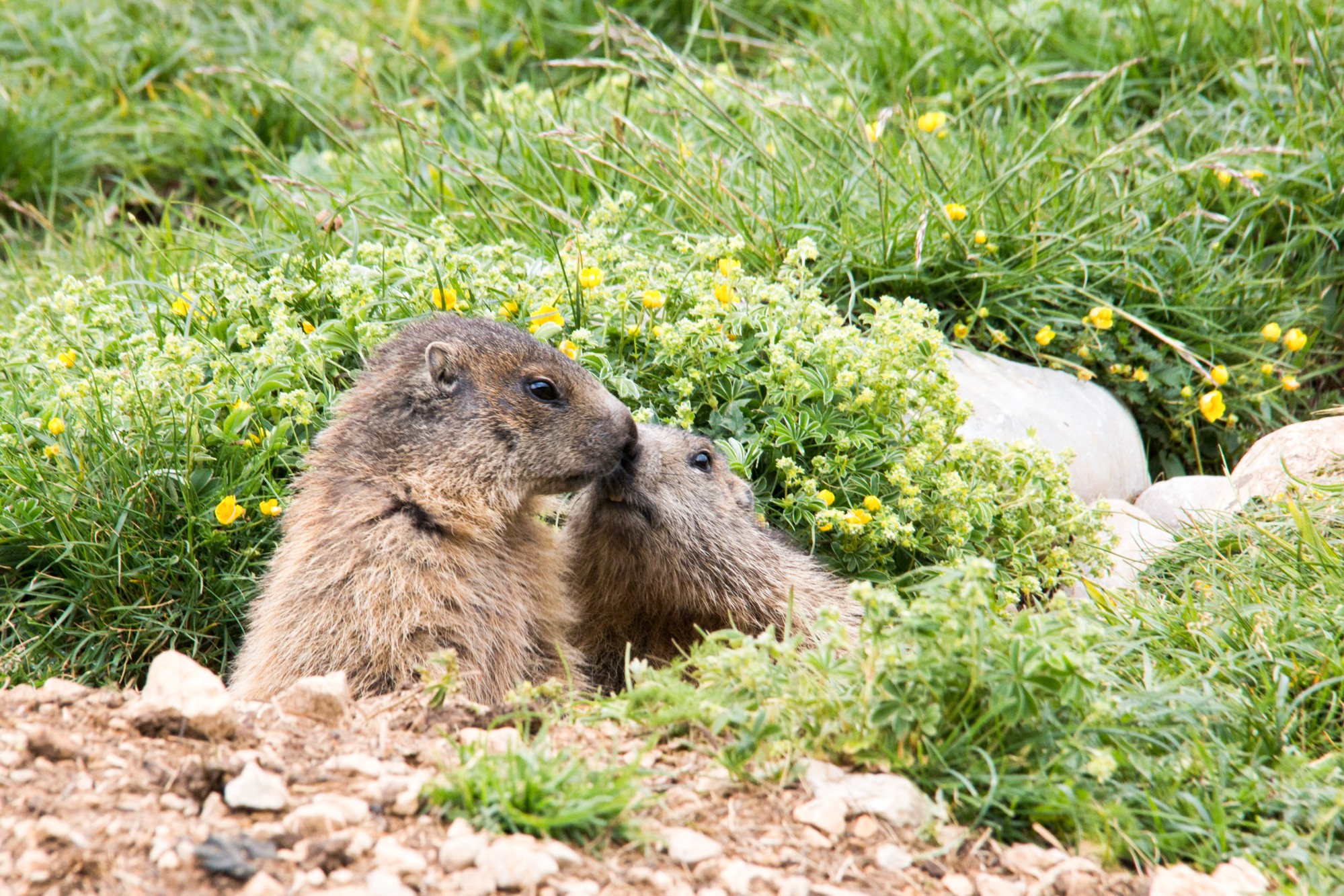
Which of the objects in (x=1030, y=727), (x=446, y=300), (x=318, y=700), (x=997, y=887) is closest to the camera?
(x=997, y=887)

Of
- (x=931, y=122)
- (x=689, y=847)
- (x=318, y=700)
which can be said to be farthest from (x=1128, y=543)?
(x=318, y=700)

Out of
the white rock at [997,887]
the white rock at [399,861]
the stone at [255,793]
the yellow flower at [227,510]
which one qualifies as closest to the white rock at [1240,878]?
the white rock at [997,887]

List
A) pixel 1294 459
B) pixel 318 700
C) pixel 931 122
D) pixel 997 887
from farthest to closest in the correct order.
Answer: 1. pixel 931 122
2. pixel 1294 459
3. pixel 318 700
4. pixel 997 887

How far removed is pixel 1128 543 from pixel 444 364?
131 inches

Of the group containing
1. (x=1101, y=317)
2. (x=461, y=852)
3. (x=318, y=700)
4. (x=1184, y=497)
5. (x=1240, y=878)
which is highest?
(x=1101, y=317)

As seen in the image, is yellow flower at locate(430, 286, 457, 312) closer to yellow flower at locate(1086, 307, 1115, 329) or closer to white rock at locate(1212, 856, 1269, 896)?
yellow flower at locate(1086, 307, 1115, 329)

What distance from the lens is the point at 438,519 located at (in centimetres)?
407

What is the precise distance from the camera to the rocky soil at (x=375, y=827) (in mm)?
2570

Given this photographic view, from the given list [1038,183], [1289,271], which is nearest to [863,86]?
[1038,183]

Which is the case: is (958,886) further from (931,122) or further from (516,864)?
(931,122)

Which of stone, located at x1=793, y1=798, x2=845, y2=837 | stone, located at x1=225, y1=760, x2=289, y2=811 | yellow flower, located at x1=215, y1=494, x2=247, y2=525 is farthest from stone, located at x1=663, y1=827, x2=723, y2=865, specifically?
yellow flower, located at x1=215, y1=494, x2=247, y2=525

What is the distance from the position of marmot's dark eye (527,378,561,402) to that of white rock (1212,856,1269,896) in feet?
8.09

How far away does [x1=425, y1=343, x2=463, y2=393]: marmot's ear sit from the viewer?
427 centimetres

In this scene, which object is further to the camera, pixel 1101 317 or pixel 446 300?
pixel 1101 317
